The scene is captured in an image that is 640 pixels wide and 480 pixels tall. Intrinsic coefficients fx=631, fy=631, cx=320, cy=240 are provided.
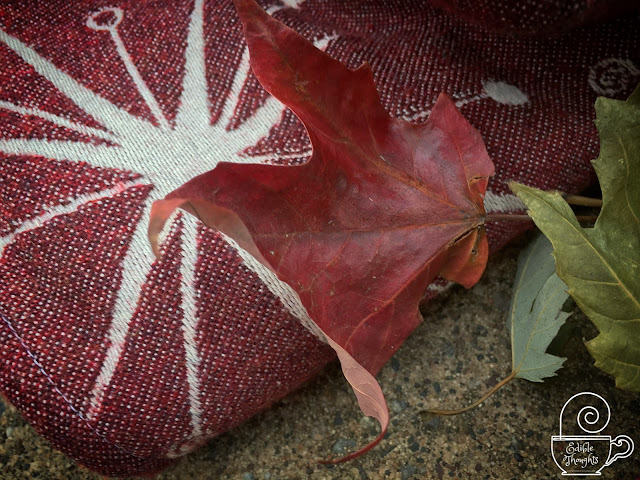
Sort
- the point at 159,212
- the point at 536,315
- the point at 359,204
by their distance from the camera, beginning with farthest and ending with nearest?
1. the point at 536,315
2. the point at 359,204
3. the point at 159,212

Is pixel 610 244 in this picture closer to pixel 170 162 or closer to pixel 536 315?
pixel 536 315

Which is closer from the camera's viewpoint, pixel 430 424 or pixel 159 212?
pixel 159 212

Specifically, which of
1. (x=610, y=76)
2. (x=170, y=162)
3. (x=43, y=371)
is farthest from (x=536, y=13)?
(x=43, y=371)

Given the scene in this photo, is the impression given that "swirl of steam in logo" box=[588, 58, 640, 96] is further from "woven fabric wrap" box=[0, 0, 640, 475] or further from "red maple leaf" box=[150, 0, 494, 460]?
"red maple leaf" box=[150, 0, 494, 460]

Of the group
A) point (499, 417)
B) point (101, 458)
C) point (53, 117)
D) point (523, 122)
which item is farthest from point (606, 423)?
point (53, 117)

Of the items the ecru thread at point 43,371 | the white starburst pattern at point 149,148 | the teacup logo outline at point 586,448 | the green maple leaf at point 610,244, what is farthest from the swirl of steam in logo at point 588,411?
the ecru thread at point 43,371

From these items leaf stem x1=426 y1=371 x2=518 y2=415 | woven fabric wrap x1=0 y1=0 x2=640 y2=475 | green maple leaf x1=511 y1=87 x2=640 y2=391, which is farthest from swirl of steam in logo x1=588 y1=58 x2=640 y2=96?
leaf stem x1=426 y1=371 x2=518 y2=415

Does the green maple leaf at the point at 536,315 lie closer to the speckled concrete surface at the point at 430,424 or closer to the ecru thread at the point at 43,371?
the speckled concrete surface at the point at 430,424
